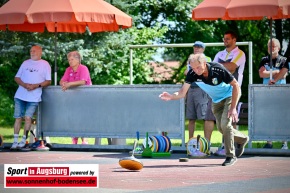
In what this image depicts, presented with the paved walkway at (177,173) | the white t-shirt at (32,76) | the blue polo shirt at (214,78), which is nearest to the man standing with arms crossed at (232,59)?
the paved walkway at (177,173)

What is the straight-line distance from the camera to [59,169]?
41.4 ft

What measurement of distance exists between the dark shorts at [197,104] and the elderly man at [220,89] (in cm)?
203

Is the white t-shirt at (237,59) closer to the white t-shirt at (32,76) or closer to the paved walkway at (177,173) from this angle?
the paved walkway at (177,173)

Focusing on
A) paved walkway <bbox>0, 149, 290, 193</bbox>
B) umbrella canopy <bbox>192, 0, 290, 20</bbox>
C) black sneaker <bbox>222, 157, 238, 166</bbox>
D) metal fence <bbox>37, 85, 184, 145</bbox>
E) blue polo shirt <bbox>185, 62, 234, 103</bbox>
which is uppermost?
umbrella canopy <bbox>192, 0, 290, 20</bbox>

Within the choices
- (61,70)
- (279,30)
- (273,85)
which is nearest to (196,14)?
(273,85)

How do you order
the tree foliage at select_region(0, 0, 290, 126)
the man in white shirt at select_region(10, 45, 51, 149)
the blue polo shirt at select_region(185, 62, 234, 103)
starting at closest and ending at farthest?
the blue polo shirt at select_region(185, 62, 234, 103) < the man in white shirt at select_region(10, 45, 51, 149) < the tree foliage at select_region(0, 0, 290, 126)

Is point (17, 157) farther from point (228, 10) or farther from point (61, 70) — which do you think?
point (61, 70)

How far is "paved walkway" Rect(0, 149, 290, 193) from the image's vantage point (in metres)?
11.2

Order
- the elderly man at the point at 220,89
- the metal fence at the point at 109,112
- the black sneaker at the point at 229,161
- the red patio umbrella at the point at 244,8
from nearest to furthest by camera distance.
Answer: the elderly man at the point at 220,89 → the black sneaker at the point at 229,161 → the red patio umbrella at the point at 244,8 → the metal fence at the point at 109,112

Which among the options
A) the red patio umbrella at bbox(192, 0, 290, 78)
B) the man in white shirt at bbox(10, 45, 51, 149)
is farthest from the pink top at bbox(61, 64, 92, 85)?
the red patio umbrella at bbox(192, 0, 290, 78)

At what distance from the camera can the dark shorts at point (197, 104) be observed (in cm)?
1666

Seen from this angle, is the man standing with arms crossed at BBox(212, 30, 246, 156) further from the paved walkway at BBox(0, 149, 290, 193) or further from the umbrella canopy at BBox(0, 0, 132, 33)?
the umbrella canopy at BBox(0, 0, 132, 33)

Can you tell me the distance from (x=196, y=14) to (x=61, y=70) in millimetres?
15794

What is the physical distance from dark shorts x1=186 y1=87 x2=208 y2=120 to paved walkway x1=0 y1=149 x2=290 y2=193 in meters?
0.77
